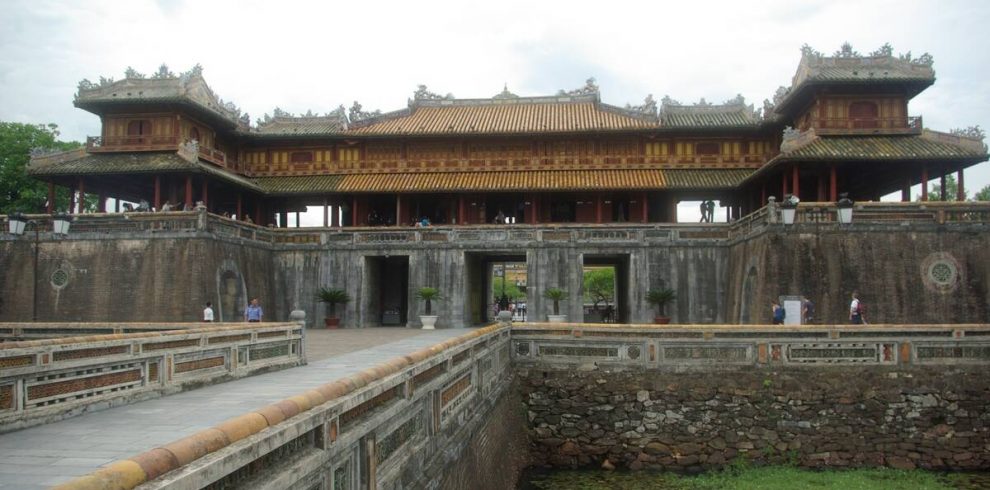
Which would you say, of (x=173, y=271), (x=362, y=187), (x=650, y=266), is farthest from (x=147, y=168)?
(x=650, y=266)

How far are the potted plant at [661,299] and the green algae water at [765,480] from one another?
12.4 m

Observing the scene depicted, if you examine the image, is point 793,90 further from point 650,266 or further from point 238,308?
point 238,308

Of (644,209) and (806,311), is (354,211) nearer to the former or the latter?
(644,209)

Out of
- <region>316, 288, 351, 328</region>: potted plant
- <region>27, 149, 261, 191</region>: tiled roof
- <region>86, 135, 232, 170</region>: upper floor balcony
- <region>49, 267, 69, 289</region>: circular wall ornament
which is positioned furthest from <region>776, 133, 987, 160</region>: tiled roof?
<region>49, 267, 69, 289</region>: circular wall ornament

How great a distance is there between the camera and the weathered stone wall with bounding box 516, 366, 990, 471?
661 inches

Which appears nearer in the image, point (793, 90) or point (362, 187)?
point (793, 90)

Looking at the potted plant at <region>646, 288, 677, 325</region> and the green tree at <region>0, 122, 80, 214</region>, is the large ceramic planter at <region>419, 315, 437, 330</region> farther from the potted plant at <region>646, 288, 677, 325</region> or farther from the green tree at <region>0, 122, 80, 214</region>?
the green tree at <region>0, 122, 80, 214</region>

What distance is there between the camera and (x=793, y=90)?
3020 cm

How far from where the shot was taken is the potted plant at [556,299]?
2877 cm

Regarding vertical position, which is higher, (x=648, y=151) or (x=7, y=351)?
(x=648, y=151)

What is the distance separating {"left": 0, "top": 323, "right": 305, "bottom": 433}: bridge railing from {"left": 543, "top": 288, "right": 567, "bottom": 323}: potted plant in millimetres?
17000

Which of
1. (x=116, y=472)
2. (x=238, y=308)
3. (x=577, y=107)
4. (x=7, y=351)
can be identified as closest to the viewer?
(x=116, y=472)

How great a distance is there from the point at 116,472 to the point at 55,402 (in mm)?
6357

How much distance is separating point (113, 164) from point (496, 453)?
24.6 meters
